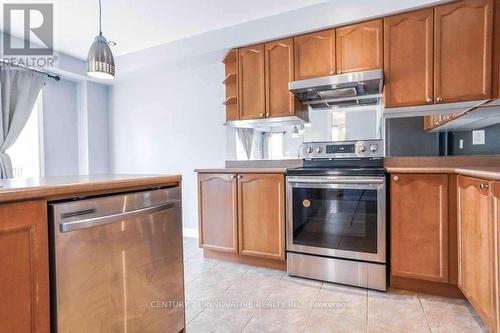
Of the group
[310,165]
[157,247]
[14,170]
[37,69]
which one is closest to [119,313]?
[157,247]

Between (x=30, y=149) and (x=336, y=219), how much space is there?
3.70m

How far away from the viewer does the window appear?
327cm

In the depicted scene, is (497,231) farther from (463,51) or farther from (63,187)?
(63,187)

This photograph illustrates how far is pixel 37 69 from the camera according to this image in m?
3.29

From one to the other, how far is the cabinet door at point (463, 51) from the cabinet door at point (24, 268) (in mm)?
2617

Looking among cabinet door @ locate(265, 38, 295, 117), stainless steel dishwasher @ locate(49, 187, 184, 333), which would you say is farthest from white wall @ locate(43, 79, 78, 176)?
stainless steel dishwasher @ locate(49, 187, 184, 333)

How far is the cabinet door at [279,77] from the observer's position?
2.63m

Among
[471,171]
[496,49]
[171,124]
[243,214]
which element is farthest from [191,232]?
[496,49]

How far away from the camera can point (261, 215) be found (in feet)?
8.12

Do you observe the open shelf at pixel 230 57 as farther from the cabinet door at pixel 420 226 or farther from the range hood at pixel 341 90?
the cabinet door at pixel 420 226

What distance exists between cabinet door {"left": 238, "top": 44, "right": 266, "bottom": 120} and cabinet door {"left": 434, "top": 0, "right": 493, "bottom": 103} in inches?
58.4

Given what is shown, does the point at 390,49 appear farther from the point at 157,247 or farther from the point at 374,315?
the point at 157,247

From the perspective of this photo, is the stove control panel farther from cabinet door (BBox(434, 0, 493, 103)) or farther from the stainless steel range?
cabinet door (BBox(434, 0, 493, 103))

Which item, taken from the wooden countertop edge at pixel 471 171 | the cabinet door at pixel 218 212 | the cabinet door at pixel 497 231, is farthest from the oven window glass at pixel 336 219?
the cabinet door at pixel 497 231
